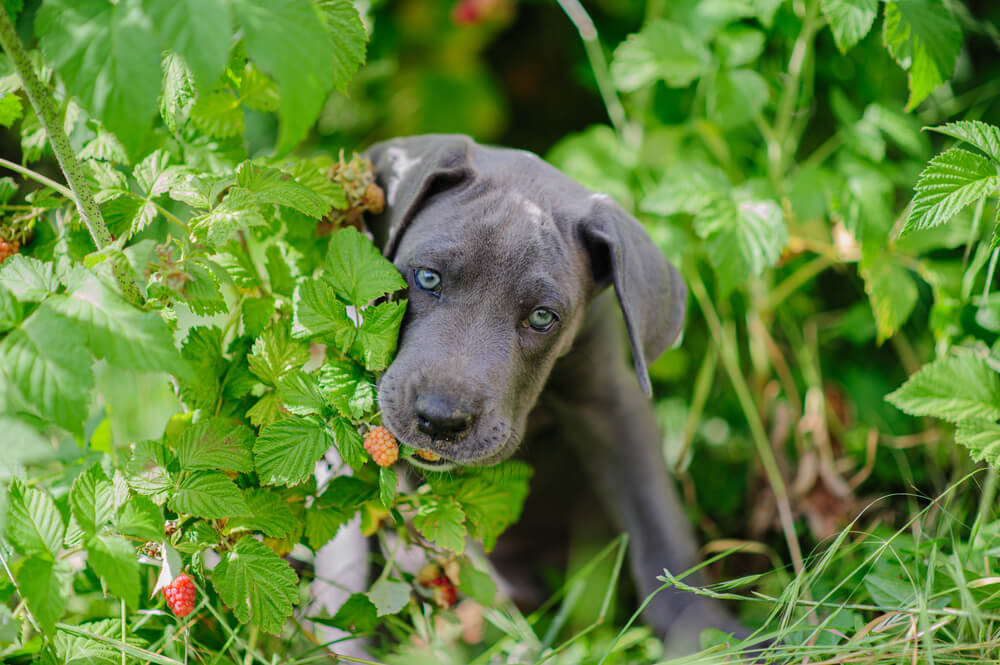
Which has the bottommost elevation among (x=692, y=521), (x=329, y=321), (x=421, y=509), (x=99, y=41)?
(x=692, y=521)

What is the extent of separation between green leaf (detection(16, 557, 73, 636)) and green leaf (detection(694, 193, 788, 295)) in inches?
84.2

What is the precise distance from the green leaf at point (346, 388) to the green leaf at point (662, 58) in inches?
68.7

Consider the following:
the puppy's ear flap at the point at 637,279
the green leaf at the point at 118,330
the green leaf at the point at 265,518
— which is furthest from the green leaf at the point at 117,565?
the puppy's ear flap at the point at 637,279

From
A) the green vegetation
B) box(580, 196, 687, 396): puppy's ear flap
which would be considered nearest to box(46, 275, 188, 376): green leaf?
the green vegetation

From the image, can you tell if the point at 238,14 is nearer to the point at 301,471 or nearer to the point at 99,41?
the point at 99,41

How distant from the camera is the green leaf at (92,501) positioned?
5.62 ft

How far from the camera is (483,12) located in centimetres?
443

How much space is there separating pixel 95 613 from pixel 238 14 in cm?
168

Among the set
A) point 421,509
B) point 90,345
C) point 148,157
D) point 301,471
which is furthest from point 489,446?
point 148,157

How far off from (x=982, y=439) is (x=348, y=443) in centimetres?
170

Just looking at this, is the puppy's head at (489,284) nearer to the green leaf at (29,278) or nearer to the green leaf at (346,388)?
the green leaf at (346,388)

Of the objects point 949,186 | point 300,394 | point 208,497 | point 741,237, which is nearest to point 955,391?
point 949,186

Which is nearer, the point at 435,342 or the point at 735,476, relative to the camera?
the point at 435,342

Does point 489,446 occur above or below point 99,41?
below
